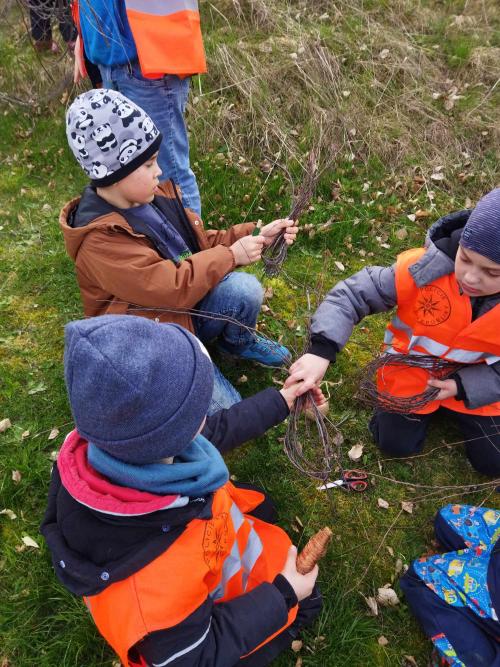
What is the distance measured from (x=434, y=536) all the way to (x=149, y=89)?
3.51m

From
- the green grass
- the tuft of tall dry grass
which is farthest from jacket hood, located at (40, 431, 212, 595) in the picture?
the tuft of tall dry grass

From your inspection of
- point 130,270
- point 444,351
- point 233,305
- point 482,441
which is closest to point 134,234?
point 130,270

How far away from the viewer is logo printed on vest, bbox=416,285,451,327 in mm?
2740

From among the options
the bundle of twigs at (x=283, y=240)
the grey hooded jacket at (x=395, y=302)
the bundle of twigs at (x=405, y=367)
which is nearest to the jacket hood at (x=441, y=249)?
the grey hooded jacket at (x=395, y=302)

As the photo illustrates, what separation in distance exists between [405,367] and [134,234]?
1.82 metres

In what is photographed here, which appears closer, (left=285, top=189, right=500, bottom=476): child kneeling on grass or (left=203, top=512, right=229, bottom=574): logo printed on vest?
(left=203, top=512, right=229, bottom=574): logo printed on vest

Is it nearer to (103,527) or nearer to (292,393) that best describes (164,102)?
(292,393)

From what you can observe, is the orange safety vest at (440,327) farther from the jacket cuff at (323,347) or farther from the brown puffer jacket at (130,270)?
the brown puffer jacket at (130,270)

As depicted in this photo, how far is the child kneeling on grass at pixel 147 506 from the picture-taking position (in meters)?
1.38

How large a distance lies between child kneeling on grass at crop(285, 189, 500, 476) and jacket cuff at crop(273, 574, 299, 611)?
2.84ft

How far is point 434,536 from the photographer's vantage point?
302 cm

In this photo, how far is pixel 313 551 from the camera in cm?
216

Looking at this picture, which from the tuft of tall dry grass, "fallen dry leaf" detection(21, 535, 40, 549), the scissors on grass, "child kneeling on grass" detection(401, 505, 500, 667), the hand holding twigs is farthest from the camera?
the tuft of tall dry grass

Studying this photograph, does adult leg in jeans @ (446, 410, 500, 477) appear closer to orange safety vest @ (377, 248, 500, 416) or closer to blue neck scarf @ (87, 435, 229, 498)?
orange safety vest @ (377, 248, 500, 416)
